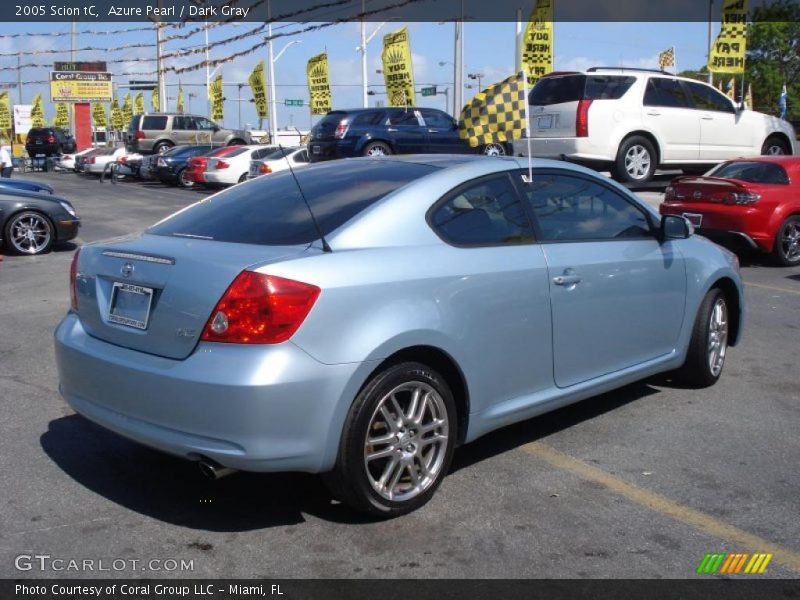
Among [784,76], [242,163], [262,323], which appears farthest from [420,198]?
[784,76]

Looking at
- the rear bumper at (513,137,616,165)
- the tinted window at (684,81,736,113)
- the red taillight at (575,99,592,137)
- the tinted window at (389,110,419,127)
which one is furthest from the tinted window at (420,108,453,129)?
the red taillight at (575,99,592,137)

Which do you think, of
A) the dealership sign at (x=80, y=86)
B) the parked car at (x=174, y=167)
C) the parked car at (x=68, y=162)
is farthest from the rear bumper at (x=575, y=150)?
the dealership sign at (x=80, y=86)

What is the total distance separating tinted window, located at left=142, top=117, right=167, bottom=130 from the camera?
123ft

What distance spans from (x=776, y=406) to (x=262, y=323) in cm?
364

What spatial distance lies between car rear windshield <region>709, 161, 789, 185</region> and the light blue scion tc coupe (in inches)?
274

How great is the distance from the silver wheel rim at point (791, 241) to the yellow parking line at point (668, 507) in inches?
301

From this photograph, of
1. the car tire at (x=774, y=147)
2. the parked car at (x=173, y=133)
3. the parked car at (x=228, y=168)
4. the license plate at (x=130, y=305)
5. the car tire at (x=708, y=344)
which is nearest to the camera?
the license plate at (x=130, y=305)

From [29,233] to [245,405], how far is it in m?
10.5

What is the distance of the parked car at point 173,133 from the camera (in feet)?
122

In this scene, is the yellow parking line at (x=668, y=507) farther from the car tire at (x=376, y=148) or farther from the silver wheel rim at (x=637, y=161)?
the car tire at (x=376, y=148)

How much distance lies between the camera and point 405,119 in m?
20.9

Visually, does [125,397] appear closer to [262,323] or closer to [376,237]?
[262,323]

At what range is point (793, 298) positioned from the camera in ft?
29.7

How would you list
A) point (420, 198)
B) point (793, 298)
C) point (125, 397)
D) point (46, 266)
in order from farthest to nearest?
point (46, 266) → point (793, 298) → point (420, 198) → point (125, 397)
